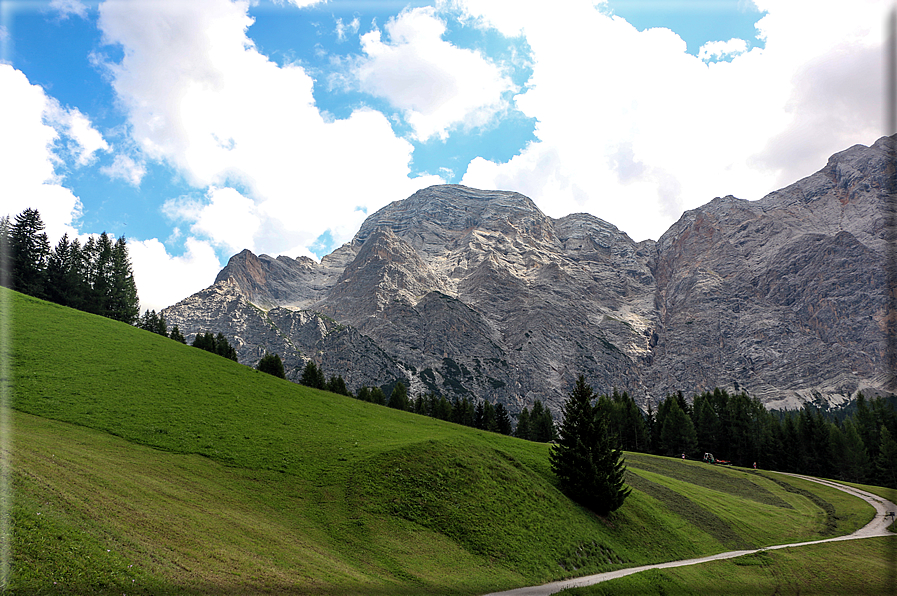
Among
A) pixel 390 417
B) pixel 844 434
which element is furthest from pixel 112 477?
pixel 844 434

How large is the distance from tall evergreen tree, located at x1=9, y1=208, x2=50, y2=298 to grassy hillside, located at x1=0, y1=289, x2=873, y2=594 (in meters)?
28.1

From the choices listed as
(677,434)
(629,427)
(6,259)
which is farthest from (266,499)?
(629,427)

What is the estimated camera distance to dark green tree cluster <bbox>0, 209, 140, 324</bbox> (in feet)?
276

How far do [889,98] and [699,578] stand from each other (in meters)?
31.8

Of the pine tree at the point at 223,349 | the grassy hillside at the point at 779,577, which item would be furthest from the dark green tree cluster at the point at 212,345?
the grassy hillside at the point at 779,577

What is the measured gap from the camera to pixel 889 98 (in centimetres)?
1609

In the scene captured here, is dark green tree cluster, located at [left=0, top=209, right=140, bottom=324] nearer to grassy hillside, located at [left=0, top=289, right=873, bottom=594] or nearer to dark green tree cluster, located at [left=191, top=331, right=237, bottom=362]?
dark green tree cluster, located at [left=191, top=331, right=237, bottom=362]

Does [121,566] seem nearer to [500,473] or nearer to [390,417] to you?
[500,473]

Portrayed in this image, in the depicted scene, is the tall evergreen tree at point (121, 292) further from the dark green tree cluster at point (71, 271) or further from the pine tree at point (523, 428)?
the pine tree at point (523, 428)

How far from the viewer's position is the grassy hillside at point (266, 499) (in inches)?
692

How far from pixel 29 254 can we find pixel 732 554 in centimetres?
11870

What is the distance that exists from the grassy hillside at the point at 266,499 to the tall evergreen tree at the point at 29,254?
28.1m

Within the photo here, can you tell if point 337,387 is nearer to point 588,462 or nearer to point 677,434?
point 588,462

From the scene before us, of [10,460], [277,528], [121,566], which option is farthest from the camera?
[277,528]
